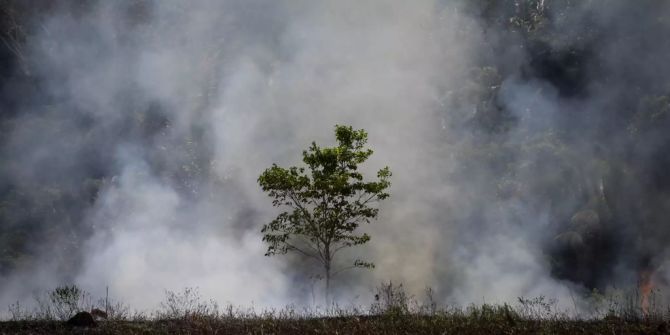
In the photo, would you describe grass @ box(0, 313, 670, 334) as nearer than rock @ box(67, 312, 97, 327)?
Yes

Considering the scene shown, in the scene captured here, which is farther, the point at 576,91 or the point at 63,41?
the point at 63,41

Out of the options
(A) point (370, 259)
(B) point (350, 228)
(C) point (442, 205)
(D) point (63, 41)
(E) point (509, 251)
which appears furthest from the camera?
(D) point (63, 41)

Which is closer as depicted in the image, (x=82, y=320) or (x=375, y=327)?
(x=375, y=327)

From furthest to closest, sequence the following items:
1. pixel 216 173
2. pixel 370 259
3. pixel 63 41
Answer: pixel 63 41 < pixel 216 173 < pixel 370 259

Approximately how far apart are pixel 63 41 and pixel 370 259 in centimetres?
9231

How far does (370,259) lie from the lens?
75750 mm

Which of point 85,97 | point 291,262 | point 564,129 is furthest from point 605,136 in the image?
point 85,97

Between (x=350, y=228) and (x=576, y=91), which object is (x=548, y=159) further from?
(x=350, y=228)

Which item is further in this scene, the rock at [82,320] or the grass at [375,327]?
the rock at [82,320]

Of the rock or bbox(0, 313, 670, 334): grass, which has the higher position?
the rock

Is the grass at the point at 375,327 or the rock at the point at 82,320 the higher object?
the rock at the point at 82,320

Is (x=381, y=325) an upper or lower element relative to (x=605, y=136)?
lower

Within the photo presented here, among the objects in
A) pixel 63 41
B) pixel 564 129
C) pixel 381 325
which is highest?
pixel 63 41

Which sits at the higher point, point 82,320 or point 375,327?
point 82,320
